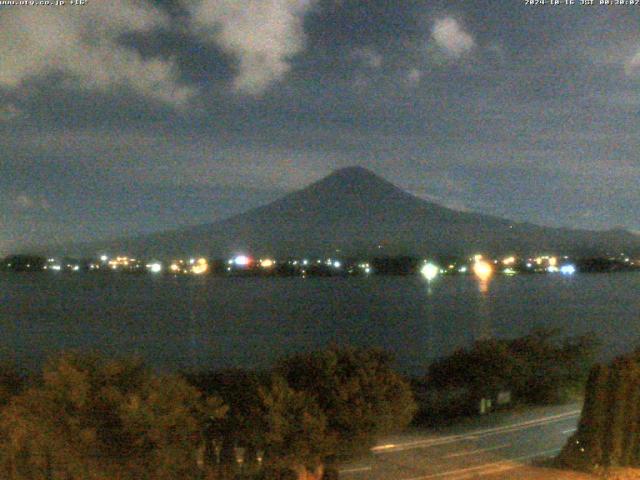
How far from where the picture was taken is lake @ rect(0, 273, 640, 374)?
43250 millimetres

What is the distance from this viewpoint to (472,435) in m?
15.4

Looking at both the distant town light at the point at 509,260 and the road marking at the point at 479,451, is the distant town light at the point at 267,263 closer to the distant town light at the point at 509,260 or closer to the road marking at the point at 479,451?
the distant town light at the point at 509,260

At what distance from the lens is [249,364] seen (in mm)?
36625

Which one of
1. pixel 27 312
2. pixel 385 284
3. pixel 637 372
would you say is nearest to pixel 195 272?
pixel 385 284

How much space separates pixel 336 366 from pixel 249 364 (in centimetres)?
2730

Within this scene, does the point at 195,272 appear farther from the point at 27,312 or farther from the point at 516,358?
the point at 516,358

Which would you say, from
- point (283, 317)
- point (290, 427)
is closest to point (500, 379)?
point (290, 427)

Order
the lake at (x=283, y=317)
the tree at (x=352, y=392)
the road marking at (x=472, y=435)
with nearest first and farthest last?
the tree at (x=352, y=392), the road marking at (x=472, y=435), the lake at (x=283, y=317)

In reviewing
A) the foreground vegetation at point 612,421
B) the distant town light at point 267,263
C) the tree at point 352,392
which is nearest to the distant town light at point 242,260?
the distant town light at point 267,263

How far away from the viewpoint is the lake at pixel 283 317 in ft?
142

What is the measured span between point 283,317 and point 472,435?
45857 mm

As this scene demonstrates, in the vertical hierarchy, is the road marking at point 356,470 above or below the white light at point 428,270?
below

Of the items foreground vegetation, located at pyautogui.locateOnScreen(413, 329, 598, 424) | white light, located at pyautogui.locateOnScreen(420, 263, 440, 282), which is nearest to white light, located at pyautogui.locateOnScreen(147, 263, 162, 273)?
white light, located at pyautogui.locateOnScreen(420, 263, 440, 282)

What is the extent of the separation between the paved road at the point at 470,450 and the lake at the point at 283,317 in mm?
9583
